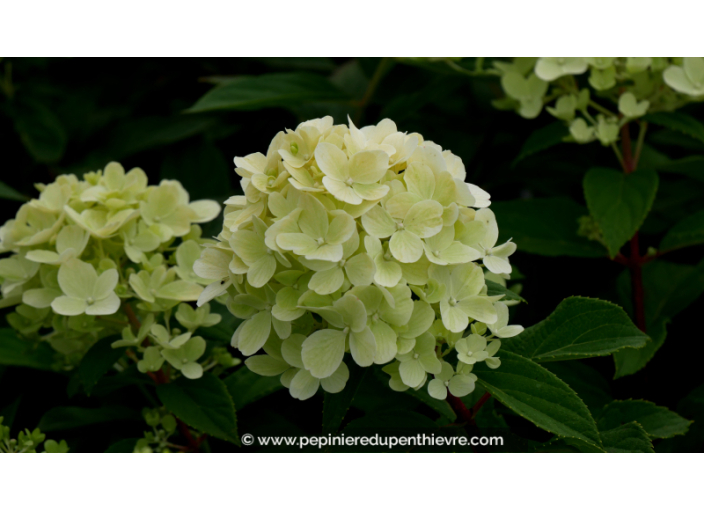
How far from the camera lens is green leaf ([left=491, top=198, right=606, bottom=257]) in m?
1.18

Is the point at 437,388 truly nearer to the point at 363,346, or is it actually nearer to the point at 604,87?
the point at 363,346

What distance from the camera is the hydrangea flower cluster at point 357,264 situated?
67 centimetres

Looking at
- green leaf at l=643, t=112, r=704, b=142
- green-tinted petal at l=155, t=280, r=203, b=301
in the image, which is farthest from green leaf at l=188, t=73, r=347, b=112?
green leaf at l=643, t=112, r=704, b=142

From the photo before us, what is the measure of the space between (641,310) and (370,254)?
0.74 m

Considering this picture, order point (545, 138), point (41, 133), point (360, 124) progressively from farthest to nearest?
point (41, 133) < point (360, 124) < point (545, 138)

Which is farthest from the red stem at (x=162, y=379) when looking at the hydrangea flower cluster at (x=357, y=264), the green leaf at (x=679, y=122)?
the green leaf at (x=679, y=122)

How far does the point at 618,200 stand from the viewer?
1151 mm

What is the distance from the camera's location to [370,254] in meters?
0.67

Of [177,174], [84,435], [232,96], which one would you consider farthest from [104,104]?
[84,435]

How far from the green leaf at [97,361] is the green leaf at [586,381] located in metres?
0.71

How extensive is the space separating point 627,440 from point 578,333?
6.5 inches

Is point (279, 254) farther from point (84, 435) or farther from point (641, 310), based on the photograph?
point (641, 310)

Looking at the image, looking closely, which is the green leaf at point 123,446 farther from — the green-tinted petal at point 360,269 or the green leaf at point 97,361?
the green-tinted petal at point 360,269

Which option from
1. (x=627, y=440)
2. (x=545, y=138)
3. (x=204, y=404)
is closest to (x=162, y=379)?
(x=204, y=404)
